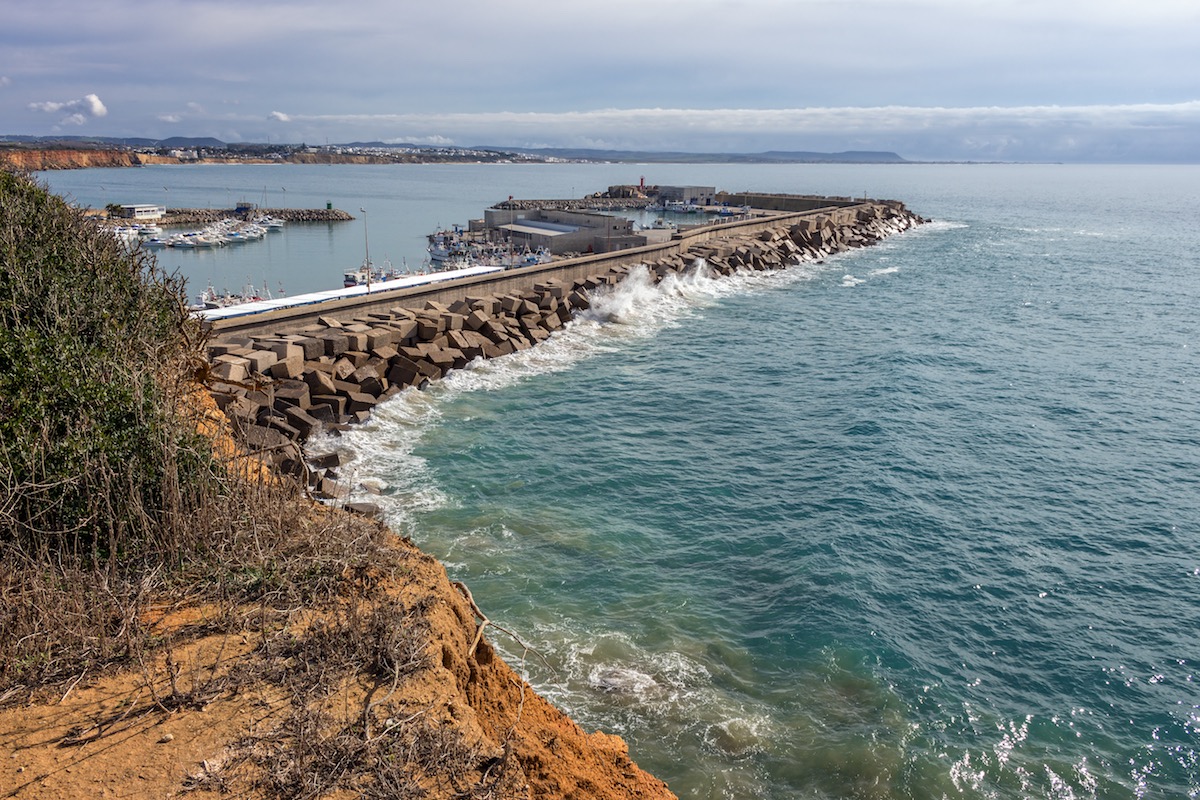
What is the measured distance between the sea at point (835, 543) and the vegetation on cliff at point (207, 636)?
2395 millimetres

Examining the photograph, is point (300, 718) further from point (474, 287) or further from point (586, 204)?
point (586, 204)

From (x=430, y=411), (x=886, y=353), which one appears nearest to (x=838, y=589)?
(x=430, y=411)

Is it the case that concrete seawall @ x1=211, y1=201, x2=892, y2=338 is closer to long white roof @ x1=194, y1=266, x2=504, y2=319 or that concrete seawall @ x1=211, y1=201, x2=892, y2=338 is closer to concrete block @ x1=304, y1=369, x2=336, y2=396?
long white roof @ x1=194, y1=266, x2=504, y2=319

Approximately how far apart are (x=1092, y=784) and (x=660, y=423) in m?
12.2

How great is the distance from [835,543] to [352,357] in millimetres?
12917

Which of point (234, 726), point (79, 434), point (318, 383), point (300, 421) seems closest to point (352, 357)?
point (318, 383)

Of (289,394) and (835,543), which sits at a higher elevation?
(289,394)

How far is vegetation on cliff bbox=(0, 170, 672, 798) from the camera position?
16.0ft

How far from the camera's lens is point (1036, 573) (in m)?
12.7

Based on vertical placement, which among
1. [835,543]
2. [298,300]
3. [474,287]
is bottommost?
[835,543]

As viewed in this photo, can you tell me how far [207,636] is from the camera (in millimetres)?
5996

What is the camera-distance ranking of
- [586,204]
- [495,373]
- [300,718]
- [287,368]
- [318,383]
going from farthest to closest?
1. [586,204]
2. [495,373]
3. [318,383]
4. [287,368]
5. [300,718]

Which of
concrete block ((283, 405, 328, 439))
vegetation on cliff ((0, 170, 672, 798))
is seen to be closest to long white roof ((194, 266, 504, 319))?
concrete block ((283, 405, 328, 439))

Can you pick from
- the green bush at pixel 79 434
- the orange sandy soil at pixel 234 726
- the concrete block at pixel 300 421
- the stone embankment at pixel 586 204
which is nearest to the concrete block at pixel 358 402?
the concrete block at pixel 300 421
